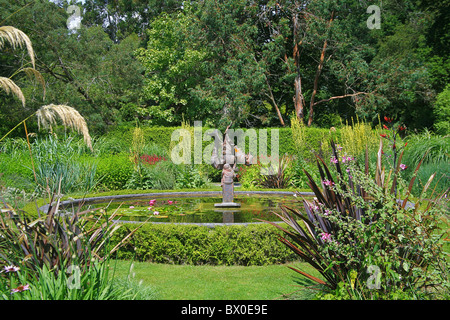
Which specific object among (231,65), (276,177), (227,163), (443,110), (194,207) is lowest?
(194,207)

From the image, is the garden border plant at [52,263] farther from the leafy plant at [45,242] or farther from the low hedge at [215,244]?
the low hedge at [215,244]

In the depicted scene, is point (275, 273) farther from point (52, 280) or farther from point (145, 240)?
point (52, 280)

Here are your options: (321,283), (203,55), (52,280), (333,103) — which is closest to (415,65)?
(333,103)

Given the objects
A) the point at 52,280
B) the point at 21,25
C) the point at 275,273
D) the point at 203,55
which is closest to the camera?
the point at 52,280

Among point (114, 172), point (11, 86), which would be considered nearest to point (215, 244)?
point (11, 86)

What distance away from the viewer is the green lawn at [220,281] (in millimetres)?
4172

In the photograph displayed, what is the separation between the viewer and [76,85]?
20.0m

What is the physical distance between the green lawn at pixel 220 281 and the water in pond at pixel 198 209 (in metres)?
1.13

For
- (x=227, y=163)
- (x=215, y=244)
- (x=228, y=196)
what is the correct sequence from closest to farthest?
1. (x=215, y=244)
2. (x=227, y=163)
3. (x=228, y=196)

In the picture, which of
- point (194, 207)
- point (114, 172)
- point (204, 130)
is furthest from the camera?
point (204, 130)

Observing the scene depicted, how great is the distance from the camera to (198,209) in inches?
301

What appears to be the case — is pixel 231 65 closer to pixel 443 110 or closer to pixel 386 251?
pixel 443 110

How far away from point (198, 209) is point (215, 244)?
7.74 ft
